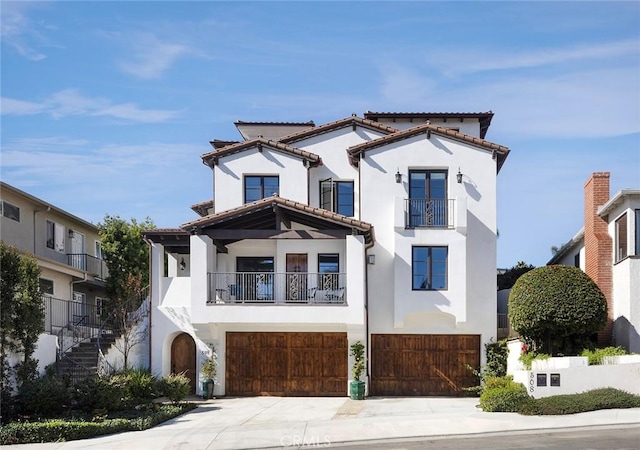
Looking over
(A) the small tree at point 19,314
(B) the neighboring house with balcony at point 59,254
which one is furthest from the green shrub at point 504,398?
(B) the neighboring house with balcony at point 59,254

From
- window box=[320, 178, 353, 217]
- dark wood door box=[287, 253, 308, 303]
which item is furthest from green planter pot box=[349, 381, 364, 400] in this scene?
window box=[320, 178, 353, 217]

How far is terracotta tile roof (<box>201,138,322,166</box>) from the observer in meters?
29.6

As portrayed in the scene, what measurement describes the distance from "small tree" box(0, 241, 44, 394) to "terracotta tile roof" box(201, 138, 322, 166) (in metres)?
9.53

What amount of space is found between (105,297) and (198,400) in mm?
13422

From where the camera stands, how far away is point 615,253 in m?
26.9

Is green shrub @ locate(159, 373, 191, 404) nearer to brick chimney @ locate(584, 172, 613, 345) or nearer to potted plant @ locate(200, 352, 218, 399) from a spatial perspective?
potted plant @ locate(200, 352, 218, 399)

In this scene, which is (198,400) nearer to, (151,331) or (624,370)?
(151,331)

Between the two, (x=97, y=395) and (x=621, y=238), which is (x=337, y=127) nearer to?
(x=621, y=238)

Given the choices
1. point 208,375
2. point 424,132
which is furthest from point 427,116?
point 208,375

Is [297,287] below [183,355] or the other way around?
the other way around

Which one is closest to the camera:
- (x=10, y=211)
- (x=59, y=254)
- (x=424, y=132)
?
(x=424, y=132)

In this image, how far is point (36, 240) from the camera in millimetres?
33000

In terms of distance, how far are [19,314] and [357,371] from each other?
11.6m

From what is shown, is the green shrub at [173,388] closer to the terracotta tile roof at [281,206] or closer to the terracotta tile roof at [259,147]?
the terracotta tile roof at [281,206]
